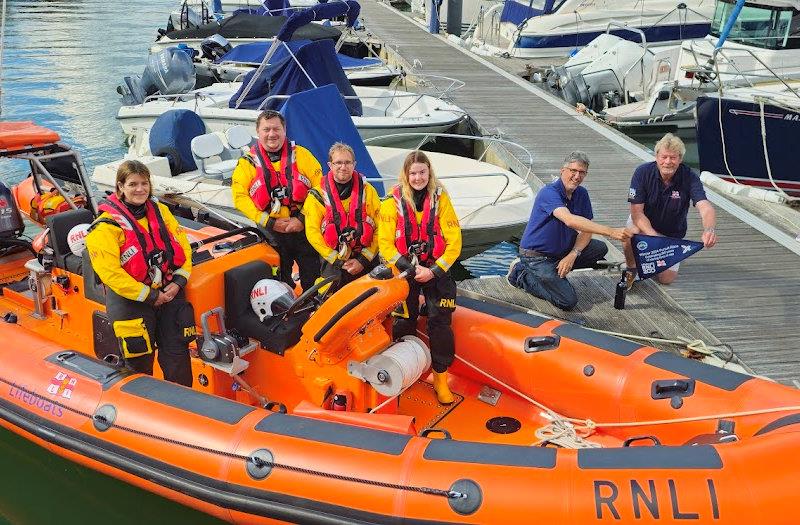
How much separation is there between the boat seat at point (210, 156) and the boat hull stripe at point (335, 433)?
14.7ft

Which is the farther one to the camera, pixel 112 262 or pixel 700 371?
pixel 700 371

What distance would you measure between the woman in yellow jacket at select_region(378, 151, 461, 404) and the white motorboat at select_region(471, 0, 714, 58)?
11894 millimetres

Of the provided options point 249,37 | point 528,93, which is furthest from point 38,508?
point 249,37

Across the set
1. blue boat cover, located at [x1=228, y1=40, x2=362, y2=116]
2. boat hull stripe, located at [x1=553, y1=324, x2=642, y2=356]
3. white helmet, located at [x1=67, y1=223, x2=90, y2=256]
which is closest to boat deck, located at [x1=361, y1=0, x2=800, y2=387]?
boat hull stripe, located at [x1=553, y1=324, x2=642, y2=356]

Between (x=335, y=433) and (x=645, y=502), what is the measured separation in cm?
129

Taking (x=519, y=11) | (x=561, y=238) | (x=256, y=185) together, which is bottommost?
(x=561, y=238)

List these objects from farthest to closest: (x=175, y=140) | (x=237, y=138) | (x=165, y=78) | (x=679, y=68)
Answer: (x=165, y=78), (x=679, y=68), (x=175, y=140), (x=237, y=138)

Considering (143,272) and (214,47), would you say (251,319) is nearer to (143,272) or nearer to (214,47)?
(143,272)

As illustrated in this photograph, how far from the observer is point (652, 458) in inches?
115

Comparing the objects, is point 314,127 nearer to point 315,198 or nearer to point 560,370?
point 315,198

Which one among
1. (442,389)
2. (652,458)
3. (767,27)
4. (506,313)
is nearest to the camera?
(652,458)

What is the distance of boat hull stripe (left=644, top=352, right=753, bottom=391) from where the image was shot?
11.7 feet

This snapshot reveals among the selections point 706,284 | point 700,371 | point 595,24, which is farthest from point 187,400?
point 595,24

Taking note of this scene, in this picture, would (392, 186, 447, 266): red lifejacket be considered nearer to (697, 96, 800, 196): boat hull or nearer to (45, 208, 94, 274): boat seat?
(45, 208, 94, 274): boat seat
